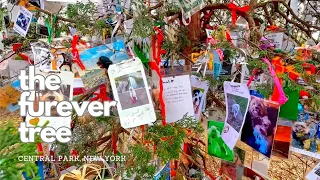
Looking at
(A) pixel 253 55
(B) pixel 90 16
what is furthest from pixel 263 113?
(B) pixel 90 16

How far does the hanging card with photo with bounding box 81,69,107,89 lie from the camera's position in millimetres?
740

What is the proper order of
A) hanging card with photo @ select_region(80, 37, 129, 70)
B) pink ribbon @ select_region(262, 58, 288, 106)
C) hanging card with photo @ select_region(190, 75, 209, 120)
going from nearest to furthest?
1. pink ribbon @ select_region(262, 58, 288, 106)
2. hanging card with photo @ select_region(80, 37, 129, 70)
3. hanging card with photo @ select_region(190, 75, 209, 120)

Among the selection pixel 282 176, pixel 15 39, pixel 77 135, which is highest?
pixel 15 39

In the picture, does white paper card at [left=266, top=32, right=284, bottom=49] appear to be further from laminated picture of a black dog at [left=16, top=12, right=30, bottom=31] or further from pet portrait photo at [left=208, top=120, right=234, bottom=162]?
laminated picture of a black dog at [left=16, top=12, right=30, bottom=31]

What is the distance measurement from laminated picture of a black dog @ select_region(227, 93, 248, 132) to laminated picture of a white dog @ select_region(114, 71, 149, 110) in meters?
0.22

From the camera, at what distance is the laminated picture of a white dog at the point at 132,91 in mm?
658

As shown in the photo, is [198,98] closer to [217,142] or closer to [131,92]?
[217,142]

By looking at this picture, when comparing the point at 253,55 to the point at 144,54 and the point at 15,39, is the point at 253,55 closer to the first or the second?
the point at 144,54

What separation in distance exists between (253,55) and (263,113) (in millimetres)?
159

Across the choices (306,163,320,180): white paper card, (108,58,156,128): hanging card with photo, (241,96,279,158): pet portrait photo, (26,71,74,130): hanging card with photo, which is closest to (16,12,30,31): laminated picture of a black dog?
(26,71,74,130): hanging card with photo

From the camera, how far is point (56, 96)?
29.2 inches

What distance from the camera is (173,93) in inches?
29.6

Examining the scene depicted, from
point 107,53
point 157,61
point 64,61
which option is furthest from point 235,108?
point 64,61

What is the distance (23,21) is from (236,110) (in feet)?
2.25
